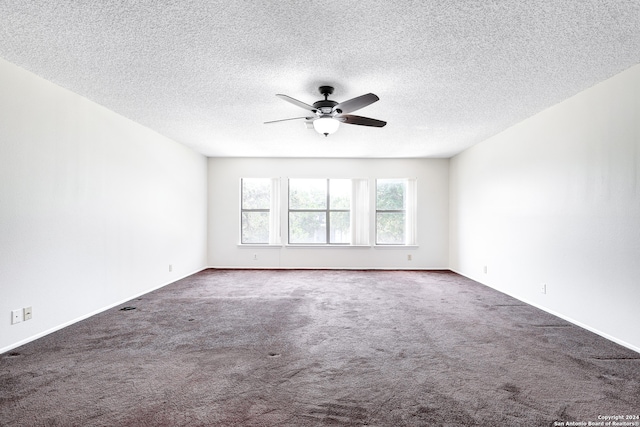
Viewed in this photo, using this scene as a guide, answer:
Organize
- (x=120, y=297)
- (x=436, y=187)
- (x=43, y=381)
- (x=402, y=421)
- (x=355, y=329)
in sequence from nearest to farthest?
(x=402, y=421) → (x=43, y=381) → (x=355, y=329) → (x=120, y=297) → (x=436, y=187)

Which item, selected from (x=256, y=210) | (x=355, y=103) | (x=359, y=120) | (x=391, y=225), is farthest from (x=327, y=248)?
(x=355, y=103)

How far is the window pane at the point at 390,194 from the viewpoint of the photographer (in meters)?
6.84

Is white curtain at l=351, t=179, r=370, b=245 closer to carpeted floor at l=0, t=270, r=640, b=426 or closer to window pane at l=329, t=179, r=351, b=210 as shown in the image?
window pane at l=329, t=179, r=351, b=210

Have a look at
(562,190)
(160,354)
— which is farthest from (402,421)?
(562,190)

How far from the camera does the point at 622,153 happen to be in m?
2.78

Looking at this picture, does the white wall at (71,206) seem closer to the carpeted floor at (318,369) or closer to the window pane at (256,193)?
the carpeted floor at (318,369)

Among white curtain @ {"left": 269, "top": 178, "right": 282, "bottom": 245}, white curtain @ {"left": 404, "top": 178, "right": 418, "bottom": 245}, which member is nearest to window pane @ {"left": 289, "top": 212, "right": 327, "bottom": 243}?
white curtain @ {"left": 269, "top": 178, "right": 282, "bottom": 245}

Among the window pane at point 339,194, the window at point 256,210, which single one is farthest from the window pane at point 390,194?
the window at point 256,210

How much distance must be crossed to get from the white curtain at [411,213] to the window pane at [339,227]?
1315mm

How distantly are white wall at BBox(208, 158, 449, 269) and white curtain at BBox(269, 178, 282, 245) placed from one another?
140 mm

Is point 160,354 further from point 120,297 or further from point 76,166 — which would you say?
point 76,166

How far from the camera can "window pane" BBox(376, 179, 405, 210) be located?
6.84 m

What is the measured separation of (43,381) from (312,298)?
9.39 feet

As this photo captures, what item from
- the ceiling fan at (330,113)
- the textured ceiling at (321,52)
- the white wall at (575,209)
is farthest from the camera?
the ceiling fan at (330,113)
